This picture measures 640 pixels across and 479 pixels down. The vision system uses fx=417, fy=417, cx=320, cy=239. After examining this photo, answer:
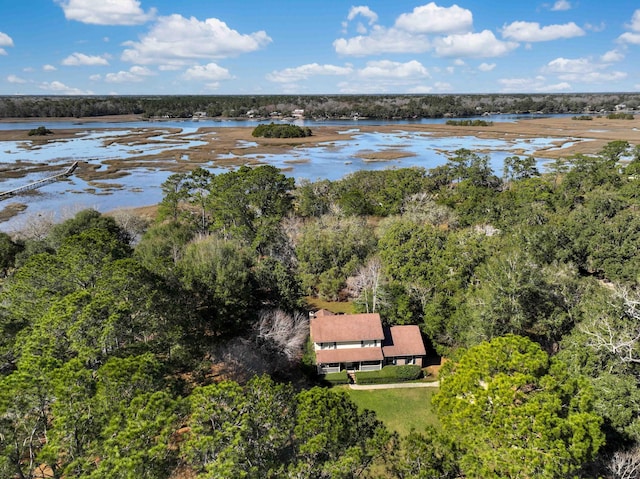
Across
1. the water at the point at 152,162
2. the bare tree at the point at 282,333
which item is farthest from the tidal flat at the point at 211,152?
the bare tree at the point at 282,333

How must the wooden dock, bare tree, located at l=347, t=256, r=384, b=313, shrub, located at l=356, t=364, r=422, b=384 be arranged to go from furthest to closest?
the wooden dock < bare tree, located at l=347, t=256, r=384, b=313 < shrub, located at l=356, t=364, r=422, b=384

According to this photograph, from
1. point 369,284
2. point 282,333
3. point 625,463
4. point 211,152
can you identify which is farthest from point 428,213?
point 211,152

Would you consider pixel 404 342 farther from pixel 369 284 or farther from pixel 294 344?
pixel 294 344

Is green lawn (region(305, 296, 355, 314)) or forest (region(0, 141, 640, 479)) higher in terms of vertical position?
forest (region(0, 141, 640, 479))

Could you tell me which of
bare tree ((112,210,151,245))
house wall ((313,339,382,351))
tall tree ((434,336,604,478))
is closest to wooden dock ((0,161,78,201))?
bare tree ((112,210,151,245))

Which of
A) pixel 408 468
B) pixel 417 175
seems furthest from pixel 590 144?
pixel 408 468

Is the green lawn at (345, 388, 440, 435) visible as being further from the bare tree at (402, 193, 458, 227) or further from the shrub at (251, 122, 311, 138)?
the shrub at (251, 122, 311, 138)

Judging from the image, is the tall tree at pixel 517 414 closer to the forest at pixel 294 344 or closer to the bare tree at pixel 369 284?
the forest at pixel 294 344

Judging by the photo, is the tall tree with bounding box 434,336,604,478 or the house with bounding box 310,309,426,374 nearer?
the tall tree with bounding box 434,336,604,478
